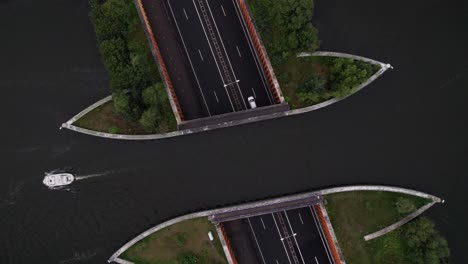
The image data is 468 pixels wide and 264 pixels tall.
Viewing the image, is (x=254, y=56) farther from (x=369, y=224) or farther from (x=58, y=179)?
(x=58, y=179)

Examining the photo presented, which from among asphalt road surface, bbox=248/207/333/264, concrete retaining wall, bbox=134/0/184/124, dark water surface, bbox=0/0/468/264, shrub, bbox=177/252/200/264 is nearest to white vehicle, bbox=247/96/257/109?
dark water surface, bbox=0/0/468/264

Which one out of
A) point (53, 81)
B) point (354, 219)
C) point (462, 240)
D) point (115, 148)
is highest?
point (53, 81)

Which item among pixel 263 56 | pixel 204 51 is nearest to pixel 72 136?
pixel 204 51

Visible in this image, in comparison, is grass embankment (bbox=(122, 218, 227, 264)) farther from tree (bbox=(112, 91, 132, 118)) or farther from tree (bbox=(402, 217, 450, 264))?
tree (bbox=(402, 217, 450, 264))

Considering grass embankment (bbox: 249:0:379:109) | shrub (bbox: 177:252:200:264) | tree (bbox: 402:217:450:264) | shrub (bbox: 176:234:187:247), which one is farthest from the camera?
shrub (bbox: 176:234:187:247)

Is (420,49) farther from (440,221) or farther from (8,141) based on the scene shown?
(8,141)

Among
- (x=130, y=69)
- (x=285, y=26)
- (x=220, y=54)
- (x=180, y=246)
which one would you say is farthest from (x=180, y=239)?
(x=285, y=26)
